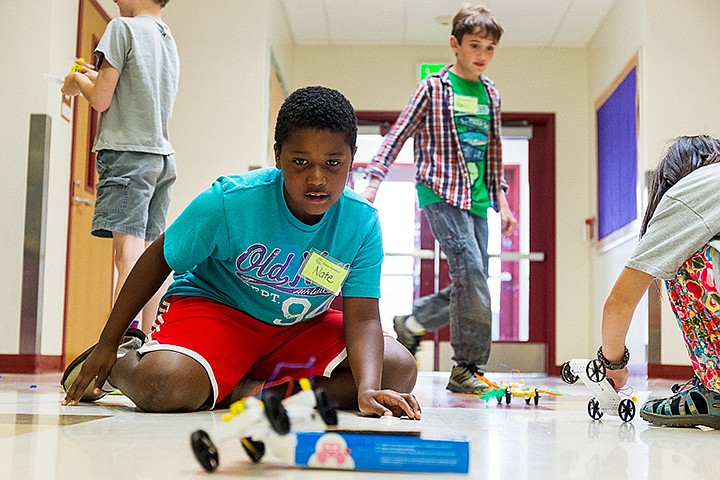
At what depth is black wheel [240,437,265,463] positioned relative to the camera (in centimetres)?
108

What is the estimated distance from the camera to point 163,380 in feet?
6.03

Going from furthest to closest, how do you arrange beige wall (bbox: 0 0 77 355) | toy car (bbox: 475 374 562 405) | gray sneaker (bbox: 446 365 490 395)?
1. beige wall (bbox: 0 0 77 355)
2. gray sneaker (bbox: 446 365 490 395)
3. toy car (bbox: 475 374 562 405)

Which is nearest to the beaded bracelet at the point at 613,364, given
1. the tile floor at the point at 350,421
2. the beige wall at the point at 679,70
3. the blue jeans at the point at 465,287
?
the tile floor at the point at 350,421

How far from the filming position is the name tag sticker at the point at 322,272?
1.87m

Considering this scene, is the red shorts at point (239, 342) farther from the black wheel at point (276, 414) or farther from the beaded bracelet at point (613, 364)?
the black wheel at point (276, 414)

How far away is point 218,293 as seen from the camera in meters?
2.03

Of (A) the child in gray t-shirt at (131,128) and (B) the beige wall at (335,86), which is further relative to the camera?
(B) the beige wall at (335,86)

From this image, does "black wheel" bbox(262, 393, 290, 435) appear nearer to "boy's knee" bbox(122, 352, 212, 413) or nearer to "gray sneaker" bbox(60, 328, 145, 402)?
"boy's knee" bbox(122, 352, 212, 413)

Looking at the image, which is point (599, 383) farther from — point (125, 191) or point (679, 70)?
point (679, 70)

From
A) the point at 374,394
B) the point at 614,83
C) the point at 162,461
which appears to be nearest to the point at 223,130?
the point at 614,83

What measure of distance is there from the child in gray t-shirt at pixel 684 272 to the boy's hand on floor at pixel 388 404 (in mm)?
400

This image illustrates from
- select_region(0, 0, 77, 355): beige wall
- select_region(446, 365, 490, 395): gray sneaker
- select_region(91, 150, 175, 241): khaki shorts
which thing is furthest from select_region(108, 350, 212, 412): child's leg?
select_region(0, 0, 77, 355): beige wall

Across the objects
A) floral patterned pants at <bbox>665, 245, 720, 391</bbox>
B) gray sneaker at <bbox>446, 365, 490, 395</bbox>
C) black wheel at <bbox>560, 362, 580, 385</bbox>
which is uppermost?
floral patterned pants at <bbox>665, 245, 720, 391</bbox>

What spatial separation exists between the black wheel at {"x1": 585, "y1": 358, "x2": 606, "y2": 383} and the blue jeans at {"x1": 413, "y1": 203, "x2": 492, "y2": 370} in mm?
1436
